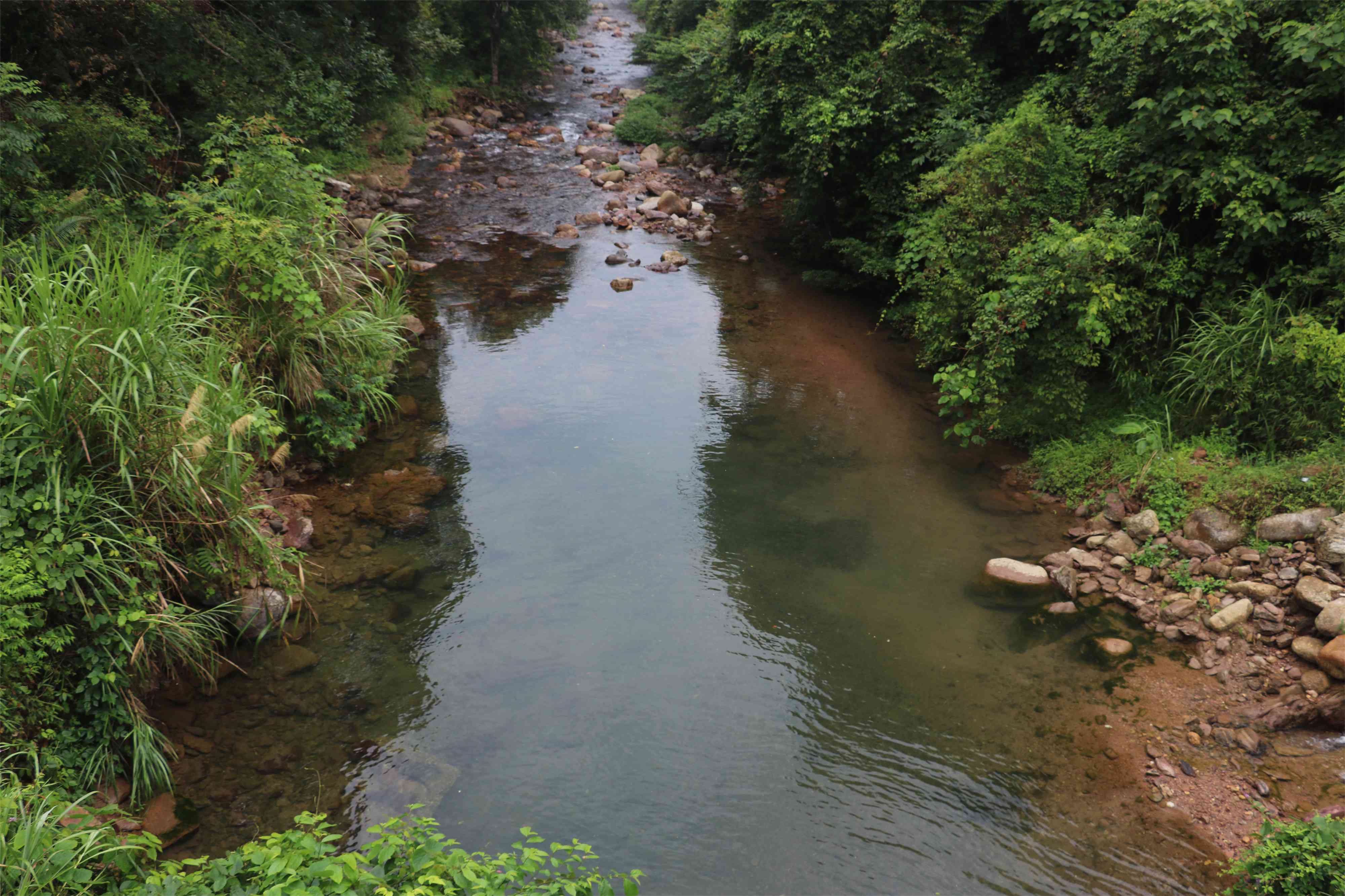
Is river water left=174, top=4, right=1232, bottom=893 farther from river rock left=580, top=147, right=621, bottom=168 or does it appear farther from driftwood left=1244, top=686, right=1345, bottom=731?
river rock left=580, top=147, right=621, bottom=168

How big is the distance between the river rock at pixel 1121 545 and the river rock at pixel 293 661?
20.6 feet

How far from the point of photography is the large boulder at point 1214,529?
6469 mm

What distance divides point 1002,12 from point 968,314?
479cm

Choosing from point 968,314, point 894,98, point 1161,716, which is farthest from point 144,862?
point 894,98

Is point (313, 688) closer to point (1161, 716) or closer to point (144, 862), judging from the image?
point (144, 862)

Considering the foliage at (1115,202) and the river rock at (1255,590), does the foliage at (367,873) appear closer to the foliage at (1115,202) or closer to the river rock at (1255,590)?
the river rock at (1255,590)

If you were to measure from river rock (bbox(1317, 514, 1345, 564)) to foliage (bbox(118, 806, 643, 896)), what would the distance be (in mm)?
5509

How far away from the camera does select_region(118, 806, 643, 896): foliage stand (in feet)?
10.1

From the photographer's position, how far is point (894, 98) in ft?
35.2

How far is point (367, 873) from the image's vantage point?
10.2ft

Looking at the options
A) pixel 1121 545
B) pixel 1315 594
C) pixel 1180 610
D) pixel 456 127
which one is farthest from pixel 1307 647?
pixel 456 127

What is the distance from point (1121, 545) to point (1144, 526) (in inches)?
10.2

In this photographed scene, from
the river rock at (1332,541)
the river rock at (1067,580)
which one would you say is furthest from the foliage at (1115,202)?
the river rock at (1067,580)

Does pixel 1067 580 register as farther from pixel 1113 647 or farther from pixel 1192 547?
pixel 1192 547
